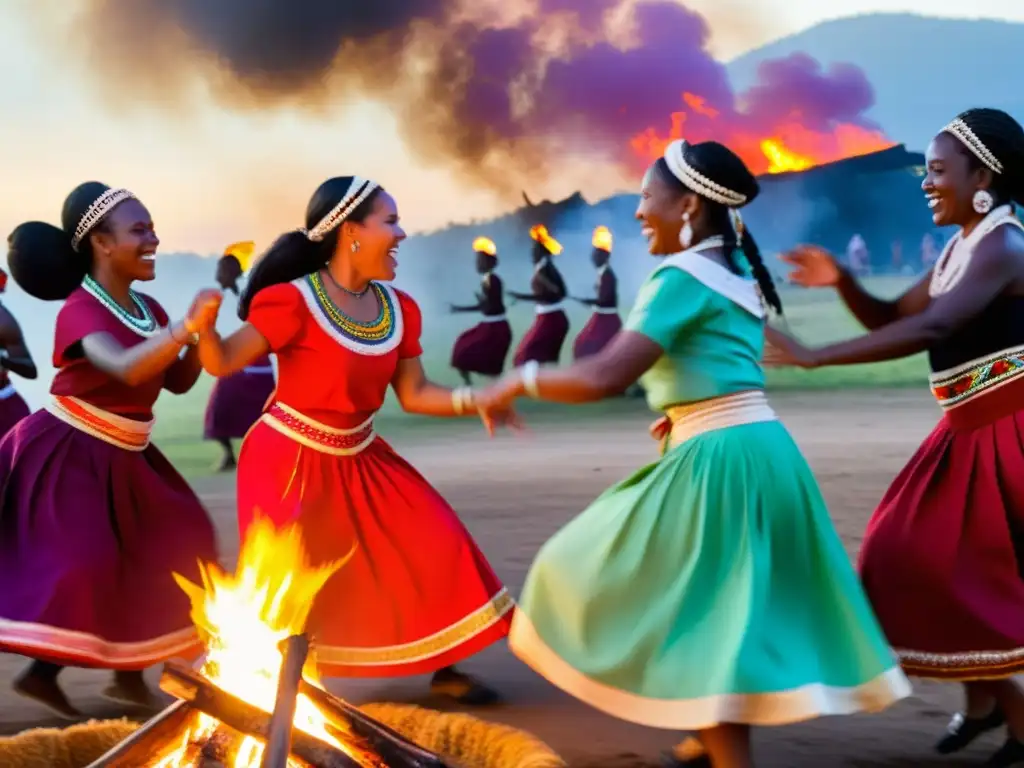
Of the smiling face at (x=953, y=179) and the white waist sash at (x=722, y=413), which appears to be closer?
the white waist sash at (x=722, y=413)

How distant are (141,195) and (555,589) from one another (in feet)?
38.6

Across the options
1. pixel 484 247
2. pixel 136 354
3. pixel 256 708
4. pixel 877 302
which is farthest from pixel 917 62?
pixel 256 708

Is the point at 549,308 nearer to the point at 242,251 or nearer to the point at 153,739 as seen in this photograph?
the point at 242,251

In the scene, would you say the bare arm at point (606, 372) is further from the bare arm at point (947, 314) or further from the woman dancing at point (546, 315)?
the woman dancing at point (546, 315)

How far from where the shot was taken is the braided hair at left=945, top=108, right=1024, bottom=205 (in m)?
3.22

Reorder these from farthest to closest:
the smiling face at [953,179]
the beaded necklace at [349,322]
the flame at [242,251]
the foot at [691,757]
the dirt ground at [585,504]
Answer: the flame at [242,251] → the beaded necklace at [349,322] → the dirt ground at [585,504] → the smiling face at [953,179] → the foot at [691,757]

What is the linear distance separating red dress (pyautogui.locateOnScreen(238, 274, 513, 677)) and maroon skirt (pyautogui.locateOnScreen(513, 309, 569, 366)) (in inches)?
356

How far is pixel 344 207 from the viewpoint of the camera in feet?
12.4

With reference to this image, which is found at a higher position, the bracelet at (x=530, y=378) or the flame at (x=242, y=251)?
the flame at (x=242, y=251)

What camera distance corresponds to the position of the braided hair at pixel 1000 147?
322 centimetres

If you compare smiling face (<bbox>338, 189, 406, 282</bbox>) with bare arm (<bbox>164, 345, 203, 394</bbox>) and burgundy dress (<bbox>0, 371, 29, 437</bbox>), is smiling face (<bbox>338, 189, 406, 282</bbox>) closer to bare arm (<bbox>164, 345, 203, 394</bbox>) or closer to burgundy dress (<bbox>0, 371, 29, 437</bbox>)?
bare arm (<bbox>164, 345, 203, 394</bbox>)

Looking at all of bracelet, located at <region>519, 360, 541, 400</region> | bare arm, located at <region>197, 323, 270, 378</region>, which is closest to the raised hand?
bracelet, located at <region>519, 360, 541, 400</region>

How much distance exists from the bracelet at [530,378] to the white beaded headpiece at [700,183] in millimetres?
601

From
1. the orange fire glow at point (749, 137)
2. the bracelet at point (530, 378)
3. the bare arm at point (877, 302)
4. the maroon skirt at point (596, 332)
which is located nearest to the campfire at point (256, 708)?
the bracelet at point (530, 378)
